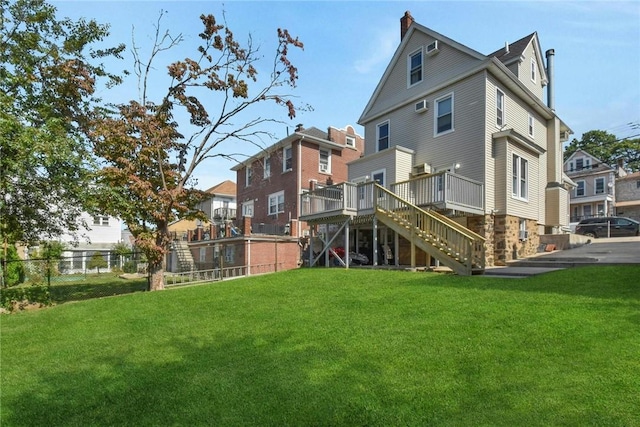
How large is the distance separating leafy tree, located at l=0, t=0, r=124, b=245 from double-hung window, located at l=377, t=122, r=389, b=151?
40.1ft

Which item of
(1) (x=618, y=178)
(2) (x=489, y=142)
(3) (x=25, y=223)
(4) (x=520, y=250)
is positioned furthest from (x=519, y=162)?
(1) (x=618, y=178)

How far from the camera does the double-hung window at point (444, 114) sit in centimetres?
1584

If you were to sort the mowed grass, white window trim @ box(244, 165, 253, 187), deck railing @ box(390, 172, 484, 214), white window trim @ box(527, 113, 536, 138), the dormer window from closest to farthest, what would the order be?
the mowed grass → deck railing @ box(390, 172, 484, 214) → white window trim @ box(527, 113, 536, 138) → the dormer window → white window trim @ box(244, 165, 253, 187)

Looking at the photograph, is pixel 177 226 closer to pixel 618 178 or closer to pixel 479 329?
pixel 479 329

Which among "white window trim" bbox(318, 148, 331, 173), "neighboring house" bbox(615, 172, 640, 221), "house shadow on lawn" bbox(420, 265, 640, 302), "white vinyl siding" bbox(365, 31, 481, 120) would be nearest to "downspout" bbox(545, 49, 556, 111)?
"white vinyl siding" bbox(365, 31, 481, 120)

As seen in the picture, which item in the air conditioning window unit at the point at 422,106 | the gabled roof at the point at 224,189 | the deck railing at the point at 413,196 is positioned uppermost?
the air conditioning window unit at the point at 422,106

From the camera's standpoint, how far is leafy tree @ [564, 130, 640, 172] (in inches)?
1918

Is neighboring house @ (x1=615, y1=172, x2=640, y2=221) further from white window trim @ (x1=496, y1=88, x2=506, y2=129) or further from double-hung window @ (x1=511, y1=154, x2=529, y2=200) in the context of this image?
white window trim @ (x1=496, y1=88, x2=506, y2=129)

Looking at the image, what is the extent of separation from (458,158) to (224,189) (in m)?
29.0

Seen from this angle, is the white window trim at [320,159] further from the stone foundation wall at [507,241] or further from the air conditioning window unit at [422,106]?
the stone foundation wall at [507,241]

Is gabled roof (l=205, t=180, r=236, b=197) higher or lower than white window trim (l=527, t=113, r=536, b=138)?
lower

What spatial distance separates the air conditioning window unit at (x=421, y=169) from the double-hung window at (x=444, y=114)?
1.54 m

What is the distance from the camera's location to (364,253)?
18297mm

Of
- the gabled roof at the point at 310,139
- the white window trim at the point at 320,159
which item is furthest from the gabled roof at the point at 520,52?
the white window trim at the point at 320,159
